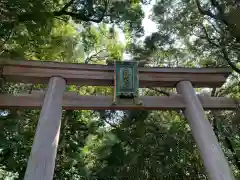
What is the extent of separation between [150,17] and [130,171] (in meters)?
Answer: 3.89

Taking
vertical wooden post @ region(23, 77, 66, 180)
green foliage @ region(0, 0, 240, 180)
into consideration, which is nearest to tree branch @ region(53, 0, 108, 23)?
green foliage @ region(0, 0, 240, 180)

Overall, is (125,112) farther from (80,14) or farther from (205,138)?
(205,138)

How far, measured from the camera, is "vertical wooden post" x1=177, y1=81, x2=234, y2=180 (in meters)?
2.69

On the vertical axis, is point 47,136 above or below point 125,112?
below

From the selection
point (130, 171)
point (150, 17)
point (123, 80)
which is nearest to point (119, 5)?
point (150, 17)

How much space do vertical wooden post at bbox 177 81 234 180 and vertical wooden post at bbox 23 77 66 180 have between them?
69.1 inches

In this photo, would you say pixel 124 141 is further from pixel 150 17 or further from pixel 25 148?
pixel 150 17

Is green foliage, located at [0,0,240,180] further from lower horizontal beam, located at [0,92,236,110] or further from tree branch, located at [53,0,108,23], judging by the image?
lower horizontal beam, located at [0,92,236,110]

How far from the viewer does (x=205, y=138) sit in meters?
2.95

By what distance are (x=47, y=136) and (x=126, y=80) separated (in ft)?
4.58

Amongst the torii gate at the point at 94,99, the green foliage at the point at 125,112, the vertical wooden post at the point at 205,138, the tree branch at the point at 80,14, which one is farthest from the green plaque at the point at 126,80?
the tree branch at the point at 80,14

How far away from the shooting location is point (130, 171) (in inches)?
196

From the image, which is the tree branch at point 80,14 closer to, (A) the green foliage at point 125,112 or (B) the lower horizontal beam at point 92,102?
(A) the green foliage at point 125,112

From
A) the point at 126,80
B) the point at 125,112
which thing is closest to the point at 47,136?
the point at 126,80
